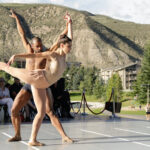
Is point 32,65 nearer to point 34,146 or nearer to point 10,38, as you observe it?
point 34,146

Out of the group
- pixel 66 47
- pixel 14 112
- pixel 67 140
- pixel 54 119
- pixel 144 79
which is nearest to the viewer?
pixel 66 47

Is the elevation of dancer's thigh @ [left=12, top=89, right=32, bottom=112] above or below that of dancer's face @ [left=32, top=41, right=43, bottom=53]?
below

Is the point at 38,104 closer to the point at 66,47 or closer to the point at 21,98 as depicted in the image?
the point at 21,98

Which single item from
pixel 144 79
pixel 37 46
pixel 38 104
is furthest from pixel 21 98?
pixel 144 79

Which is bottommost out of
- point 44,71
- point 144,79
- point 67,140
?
point 67,140

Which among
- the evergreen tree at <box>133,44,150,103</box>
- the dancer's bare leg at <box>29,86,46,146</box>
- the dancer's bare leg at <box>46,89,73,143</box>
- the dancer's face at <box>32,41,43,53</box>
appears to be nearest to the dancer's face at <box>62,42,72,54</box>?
the dancer's face at <box>32,41,43,53</box>

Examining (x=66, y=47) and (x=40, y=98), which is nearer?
(x=66, y=47)

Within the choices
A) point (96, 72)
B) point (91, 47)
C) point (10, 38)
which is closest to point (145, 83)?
point (96, 72)

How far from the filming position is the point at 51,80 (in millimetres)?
6246

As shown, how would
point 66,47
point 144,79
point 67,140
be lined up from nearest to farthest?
1. point 66,47
2. point 67,140
3. point 144,79

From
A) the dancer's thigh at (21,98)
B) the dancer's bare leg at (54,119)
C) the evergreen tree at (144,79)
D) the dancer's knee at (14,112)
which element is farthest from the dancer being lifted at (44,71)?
Answer: the evergreen tree at (144,79)

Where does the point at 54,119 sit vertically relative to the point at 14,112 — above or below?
below

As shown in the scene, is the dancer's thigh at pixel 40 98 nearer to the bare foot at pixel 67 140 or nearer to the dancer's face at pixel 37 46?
the bare foot at pixel 67 140

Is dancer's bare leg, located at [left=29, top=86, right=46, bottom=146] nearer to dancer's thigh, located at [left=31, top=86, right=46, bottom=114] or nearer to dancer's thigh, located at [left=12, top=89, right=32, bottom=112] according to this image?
dancer's thigh, located at [left=31, top=86, right=46, bottom=114]
